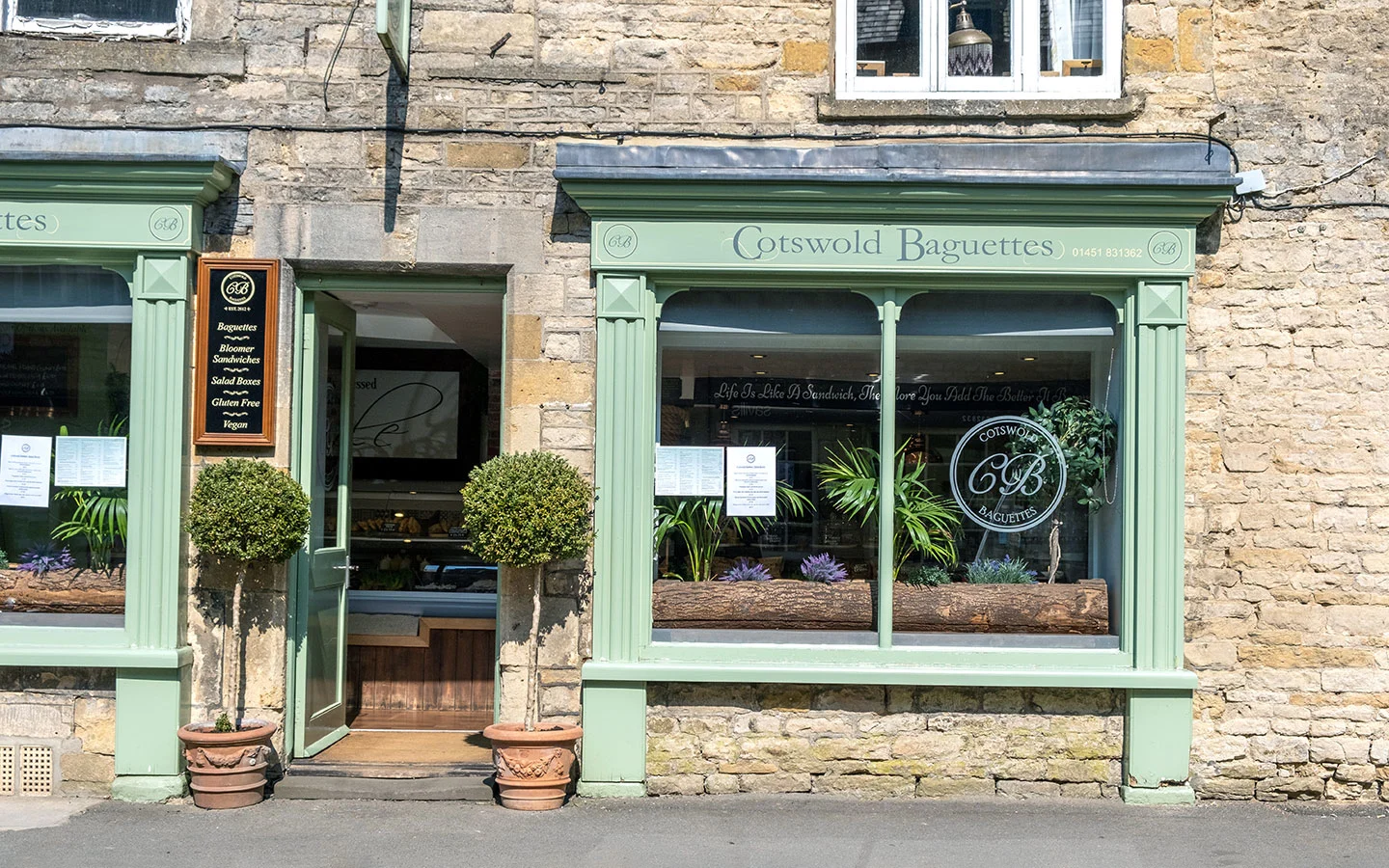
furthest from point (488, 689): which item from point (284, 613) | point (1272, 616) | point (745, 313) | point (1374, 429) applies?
point (1374, 429)

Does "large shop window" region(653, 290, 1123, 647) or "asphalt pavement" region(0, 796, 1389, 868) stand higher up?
"large shop window" region(653, 290, 1123, 647)

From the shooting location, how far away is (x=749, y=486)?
7312 millimetres

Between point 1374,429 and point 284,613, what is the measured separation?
6104mm

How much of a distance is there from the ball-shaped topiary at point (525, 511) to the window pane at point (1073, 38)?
3.66 meters

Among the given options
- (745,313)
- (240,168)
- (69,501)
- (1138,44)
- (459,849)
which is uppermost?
(1138,44)

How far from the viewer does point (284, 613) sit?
710 cm

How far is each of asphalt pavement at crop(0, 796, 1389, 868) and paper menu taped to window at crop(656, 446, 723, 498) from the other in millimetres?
1693

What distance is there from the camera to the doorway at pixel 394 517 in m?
7.41

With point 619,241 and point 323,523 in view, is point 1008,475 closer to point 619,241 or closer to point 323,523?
point 619,241

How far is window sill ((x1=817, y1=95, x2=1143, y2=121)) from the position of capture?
7.11 meters

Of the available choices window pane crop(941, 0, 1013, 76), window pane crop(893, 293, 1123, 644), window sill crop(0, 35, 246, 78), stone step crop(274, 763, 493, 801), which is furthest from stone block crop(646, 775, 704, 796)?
window sill crop(0, 35, 246, 78)

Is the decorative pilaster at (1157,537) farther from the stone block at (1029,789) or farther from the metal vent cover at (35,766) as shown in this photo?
the metal vent cover at (35,766)

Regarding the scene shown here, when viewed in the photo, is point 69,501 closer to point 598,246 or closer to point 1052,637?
point 598,246

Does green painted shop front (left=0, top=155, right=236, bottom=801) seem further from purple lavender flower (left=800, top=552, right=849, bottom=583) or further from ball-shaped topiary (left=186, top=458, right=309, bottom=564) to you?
purple lavender flower (left=800, top=552, right=849, bottom=583)
